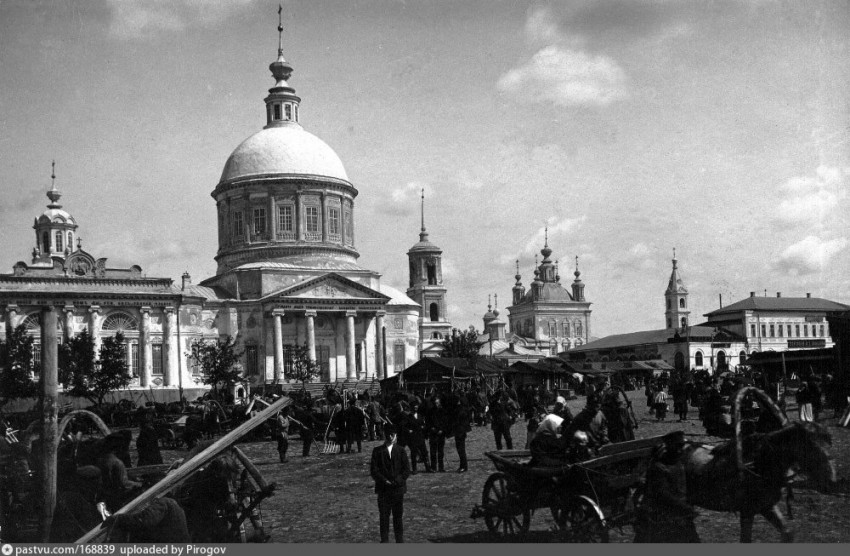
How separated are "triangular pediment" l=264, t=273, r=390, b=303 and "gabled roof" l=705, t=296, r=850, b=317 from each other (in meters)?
43.2

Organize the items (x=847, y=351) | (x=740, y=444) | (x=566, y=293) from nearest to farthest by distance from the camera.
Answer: (x=740, y=444) < (x=847, y=351) < (x=566, y=293)

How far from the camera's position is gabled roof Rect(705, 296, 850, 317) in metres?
88.8

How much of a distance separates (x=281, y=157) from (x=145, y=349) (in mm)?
15417

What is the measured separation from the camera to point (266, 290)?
58.1 meters

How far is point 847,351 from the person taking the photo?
922 inches

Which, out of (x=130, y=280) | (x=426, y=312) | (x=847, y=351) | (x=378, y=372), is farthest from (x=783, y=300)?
(x=847, y=351)

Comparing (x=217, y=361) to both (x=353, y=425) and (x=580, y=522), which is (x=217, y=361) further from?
(x=580, y=522)

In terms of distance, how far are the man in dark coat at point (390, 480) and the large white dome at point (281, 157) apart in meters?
51.6


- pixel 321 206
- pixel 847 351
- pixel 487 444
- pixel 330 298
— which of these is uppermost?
pixel 321 206

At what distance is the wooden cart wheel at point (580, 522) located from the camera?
928 cm

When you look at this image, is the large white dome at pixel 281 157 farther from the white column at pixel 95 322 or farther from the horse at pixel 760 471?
the horse at pixel 760 471

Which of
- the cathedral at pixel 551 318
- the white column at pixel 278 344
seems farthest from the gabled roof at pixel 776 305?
the white column at pixel 278 344

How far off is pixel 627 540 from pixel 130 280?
46.9 metres

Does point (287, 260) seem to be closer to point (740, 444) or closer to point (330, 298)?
point (330, 298)
